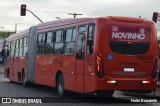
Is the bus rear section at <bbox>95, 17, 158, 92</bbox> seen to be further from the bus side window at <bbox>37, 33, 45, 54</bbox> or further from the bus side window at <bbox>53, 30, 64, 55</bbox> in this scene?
the bus side window at <bbox>37, 33, 45, 54</bbox>

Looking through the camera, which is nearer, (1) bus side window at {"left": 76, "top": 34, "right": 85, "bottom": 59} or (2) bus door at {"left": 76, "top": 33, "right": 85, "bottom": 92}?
(2) bus door at {"left": 76, "top": 33, "right": 85, "bottom": 92}

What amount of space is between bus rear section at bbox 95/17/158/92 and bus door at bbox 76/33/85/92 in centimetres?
103

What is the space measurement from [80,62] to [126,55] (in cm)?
168

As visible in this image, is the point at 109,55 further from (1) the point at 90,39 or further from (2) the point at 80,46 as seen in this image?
(2) the point at 80,46

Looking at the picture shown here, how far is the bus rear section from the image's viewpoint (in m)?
15.5

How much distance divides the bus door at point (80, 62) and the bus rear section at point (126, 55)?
3.37ft

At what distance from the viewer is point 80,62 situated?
16547 mm

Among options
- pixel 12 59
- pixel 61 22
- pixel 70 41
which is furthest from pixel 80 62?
pixel 12 59

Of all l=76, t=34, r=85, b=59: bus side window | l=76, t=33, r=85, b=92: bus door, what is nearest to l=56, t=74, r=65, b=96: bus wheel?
l=76, t=33, r=85, b=92: bus door

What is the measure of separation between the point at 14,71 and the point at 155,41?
13351 mm

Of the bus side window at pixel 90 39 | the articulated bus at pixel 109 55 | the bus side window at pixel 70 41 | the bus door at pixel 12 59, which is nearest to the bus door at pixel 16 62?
the bus door at pixel 12 59

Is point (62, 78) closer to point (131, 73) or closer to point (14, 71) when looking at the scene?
point (131, 73)

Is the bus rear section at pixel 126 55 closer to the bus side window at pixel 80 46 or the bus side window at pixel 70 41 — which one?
the bus side window at pixel 80 46

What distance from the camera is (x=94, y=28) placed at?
15844mm
